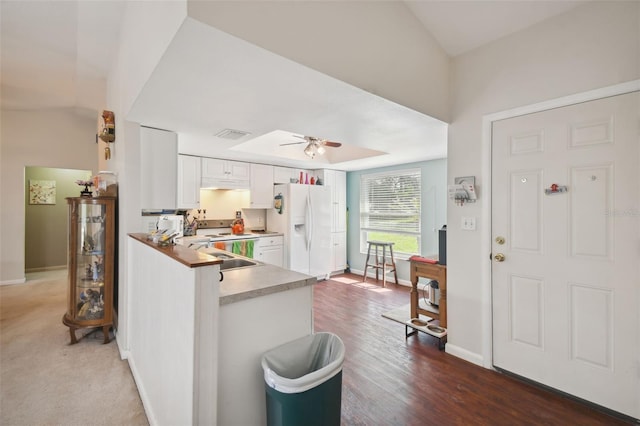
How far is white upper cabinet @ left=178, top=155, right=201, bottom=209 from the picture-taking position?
398 centimetres

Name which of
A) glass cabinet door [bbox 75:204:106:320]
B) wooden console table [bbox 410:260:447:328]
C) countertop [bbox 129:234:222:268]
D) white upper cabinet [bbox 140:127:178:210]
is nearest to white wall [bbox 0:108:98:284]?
glass cabinet door [bbox 75:204:106:320]

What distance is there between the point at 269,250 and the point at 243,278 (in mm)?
3122

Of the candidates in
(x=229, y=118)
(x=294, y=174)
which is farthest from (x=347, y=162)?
(x=229, y=118)

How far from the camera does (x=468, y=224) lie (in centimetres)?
246

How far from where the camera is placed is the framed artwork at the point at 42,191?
5844 millimetres

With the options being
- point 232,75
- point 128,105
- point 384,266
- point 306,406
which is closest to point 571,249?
point 306,406

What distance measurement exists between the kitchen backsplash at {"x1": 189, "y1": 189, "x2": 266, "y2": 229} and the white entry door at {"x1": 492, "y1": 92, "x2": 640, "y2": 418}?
155 inches

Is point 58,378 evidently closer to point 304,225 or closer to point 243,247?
point 243,247

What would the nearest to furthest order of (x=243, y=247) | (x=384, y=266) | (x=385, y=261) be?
(x=243, y=247)
(x=384, y=266)
(x=385, y=261)

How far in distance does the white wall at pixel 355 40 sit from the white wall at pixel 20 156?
561 centimetres

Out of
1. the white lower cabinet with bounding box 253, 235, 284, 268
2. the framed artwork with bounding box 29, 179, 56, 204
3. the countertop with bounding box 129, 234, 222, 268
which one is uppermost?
the framed artwork with bounding box 29, 179, 56, 204

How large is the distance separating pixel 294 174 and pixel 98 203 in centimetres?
323

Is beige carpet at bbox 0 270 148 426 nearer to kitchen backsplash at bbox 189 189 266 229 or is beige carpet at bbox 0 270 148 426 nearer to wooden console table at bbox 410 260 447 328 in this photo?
kitchen backsplash at bbox 189 189 266 229

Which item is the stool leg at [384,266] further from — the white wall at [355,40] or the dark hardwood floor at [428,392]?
the white wall at [355,40]
